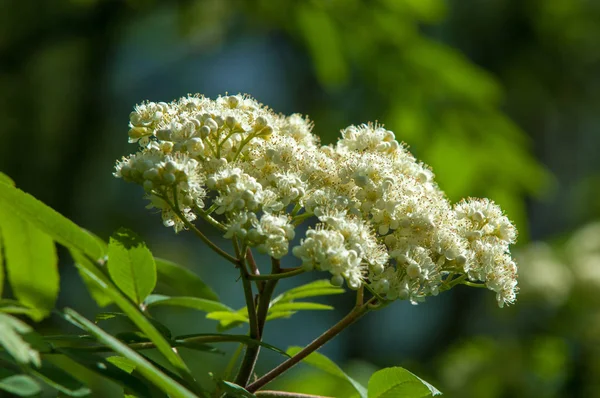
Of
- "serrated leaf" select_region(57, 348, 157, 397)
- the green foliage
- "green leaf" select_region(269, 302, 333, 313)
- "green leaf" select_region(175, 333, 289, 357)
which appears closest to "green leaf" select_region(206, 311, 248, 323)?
the green foliage

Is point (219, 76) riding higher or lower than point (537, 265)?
higher

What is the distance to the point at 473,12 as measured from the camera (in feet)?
36.5

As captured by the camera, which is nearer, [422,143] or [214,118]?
[214,118]

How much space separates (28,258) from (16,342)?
723 millimetres

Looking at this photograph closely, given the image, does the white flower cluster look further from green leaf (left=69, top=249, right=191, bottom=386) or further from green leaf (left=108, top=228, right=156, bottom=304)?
green leaf (left=69, top=249, right=191, bottom=386)

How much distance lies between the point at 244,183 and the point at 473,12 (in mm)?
9759

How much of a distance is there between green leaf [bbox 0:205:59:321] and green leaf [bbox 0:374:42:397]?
2.05ft

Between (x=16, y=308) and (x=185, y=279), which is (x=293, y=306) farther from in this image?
(x=16, y=308)

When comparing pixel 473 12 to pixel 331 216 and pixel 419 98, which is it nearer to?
pixel 419 98

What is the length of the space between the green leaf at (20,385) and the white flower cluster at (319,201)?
699 millimetres

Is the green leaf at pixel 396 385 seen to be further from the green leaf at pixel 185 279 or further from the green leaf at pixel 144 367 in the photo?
the green leaf at pixel 185 279

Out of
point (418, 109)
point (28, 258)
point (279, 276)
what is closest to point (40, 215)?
point (28, 258)

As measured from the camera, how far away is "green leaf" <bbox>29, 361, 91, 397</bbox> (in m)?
1.50

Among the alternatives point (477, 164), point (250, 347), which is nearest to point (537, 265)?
point (477, 164)
